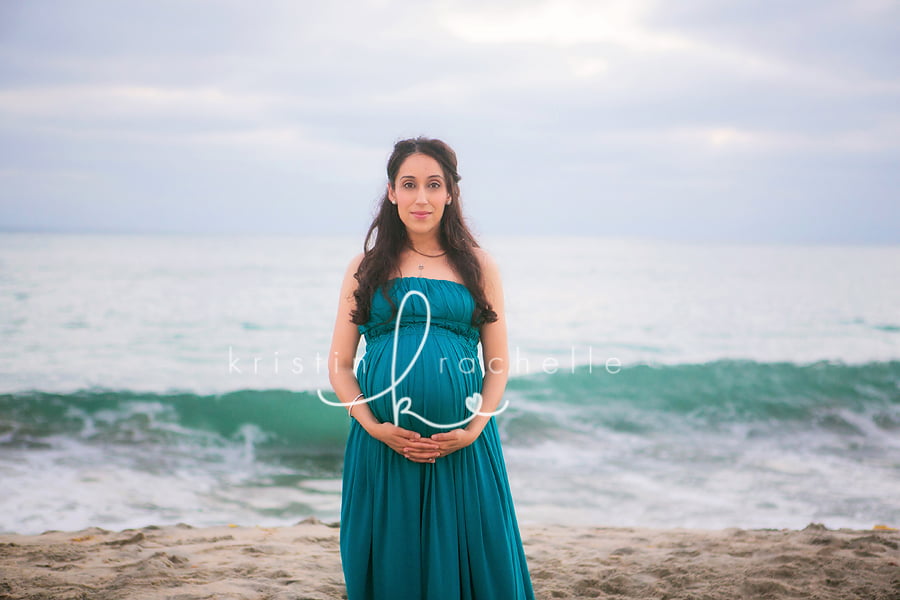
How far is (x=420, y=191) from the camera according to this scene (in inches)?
113

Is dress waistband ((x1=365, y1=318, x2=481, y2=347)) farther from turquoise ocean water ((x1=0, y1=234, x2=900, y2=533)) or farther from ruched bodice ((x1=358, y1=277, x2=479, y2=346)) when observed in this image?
turquoise ocean water ((x1=0, y1=234, x2=900, y2=533))

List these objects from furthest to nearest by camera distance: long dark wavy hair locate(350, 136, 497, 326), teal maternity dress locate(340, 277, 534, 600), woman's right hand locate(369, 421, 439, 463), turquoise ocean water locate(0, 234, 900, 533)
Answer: turquoise ocean water locate(0, 234, 900, 533)
long dark wavy hair locate(350, 136, 497, 326)
teal maternity dress locate(340, 277, 534, 600)
woman's right hand locate(369, 421, 439, 463)

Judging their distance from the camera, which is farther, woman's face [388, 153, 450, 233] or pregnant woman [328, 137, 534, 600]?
woman's face [388, 153, 450, 233]

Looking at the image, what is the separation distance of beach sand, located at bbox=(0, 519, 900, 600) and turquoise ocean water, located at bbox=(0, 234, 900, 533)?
1429 millimetres

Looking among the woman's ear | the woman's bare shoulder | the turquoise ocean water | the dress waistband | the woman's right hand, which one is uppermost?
the woman's ear

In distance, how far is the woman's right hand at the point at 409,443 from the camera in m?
2.62

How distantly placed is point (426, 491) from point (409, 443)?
0.27 metres

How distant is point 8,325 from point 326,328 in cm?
758

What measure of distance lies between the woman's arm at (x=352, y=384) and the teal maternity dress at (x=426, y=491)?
0.06 meters

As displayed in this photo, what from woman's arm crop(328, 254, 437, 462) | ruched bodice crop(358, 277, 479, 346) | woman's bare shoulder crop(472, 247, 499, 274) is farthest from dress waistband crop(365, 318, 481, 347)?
woman's bare shoulder crop(472, 247, 499, 274)

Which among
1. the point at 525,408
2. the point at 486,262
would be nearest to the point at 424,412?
the point at 486,262

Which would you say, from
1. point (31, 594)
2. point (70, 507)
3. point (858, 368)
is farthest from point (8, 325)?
point (858, 368)

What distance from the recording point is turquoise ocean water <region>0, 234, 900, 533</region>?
23.4 ft

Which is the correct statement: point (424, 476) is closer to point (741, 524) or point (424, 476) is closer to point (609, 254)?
point (741, 524)
